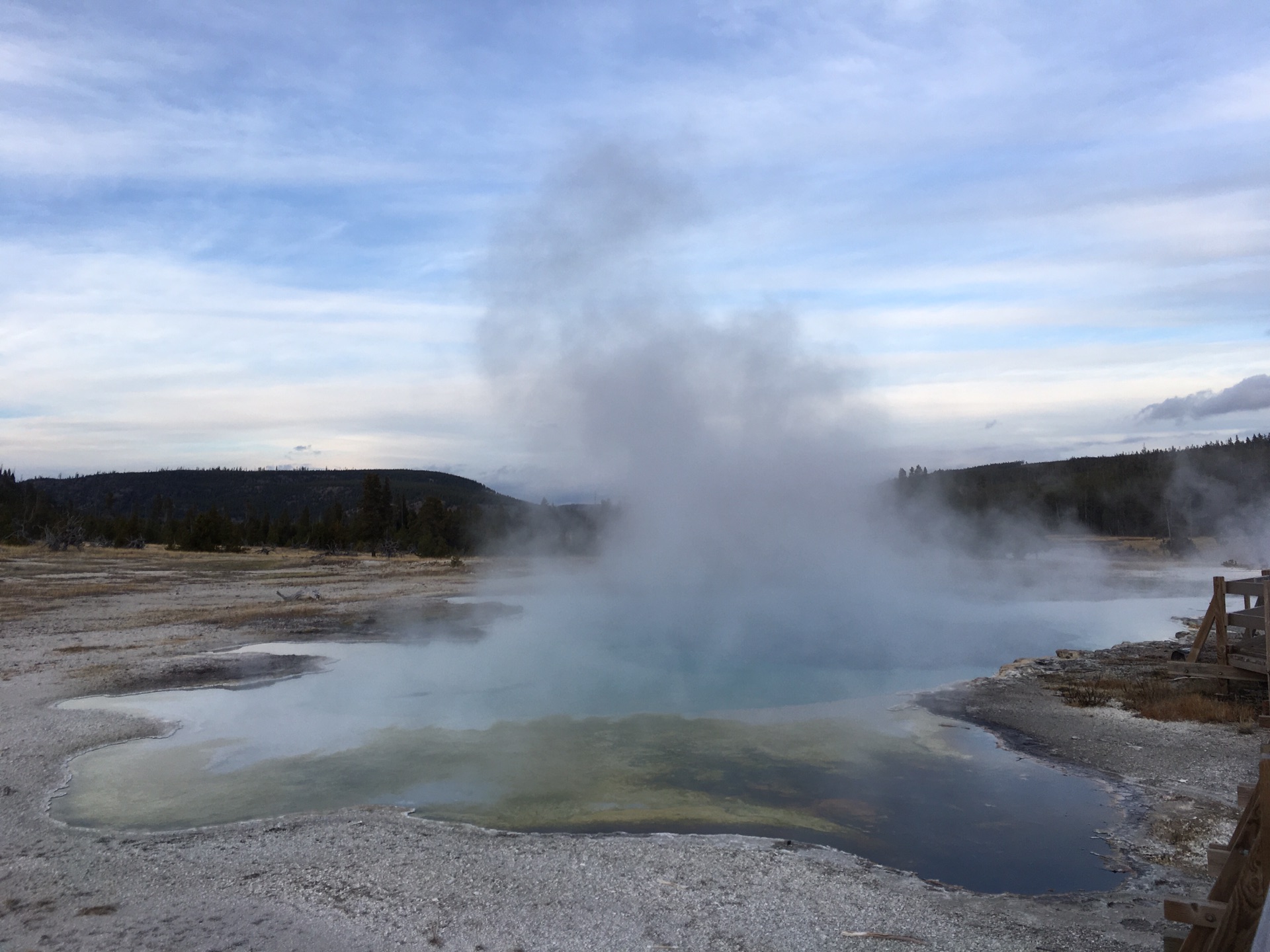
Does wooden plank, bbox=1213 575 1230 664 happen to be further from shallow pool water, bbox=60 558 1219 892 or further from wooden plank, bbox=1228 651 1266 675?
shallow pool water, bbox=60 558 1219 892

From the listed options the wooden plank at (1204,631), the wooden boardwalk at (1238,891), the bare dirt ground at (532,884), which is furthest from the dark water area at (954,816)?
the wooden plank at (1204,631)

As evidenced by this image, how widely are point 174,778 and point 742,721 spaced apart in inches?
280

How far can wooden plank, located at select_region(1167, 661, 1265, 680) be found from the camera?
39.7 feet

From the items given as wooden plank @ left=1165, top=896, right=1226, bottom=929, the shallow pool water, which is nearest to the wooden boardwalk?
wooden plank @ left=1165, top=896, right=1226, bottom=929

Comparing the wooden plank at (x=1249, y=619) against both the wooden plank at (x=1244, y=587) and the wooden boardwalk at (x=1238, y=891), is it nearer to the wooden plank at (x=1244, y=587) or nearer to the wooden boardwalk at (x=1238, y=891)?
the wooden plank at (x=1244, y=587)

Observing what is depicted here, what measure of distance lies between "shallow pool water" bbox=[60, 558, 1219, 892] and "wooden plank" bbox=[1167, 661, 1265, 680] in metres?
3.76

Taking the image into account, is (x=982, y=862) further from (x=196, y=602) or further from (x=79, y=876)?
(x=196, y=602)

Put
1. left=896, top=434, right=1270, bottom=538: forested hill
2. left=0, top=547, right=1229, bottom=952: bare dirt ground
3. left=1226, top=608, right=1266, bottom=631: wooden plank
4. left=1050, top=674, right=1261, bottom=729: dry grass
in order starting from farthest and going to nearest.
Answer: left=896, top=434, right=1270, bottom=538: forested hill, left=1226, top=608, right=1266, bottom=631: wooden plank, left=1050, top=674, right=1261, bottom=729: dry grass, left=0, top=547, right=1229, bottom=952: bare dirt ground

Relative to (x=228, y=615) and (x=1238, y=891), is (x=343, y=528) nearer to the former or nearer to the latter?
(x=228, y=615)

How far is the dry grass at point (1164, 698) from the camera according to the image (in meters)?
11.2

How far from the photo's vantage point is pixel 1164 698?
12148mm

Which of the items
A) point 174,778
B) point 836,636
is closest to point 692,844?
point 174,778

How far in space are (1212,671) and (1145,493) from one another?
6672 cm

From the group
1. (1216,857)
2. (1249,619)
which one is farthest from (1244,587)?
(1216,857)
